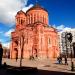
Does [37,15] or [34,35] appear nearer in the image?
[34,35]

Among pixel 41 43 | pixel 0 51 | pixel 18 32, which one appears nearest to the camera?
pixel 0 51

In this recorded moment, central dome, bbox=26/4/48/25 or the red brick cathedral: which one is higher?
central dome, bbox=26/4/48/25

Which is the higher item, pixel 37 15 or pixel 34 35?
pixel 37 15

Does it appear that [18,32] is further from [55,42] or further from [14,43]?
[55,42]

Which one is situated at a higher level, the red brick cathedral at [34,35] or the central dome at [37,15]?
the central dome at [37,15]

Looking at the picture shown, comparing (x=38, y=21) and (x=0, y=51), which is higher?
(x=38, y=21)

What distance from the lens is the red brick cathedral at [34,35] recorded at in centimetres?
5328

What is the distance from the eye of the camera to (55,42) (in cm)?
5831

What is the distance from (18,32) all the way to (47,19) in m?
10.9

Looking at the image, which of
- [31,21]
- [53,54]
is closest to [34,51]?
[53,54]

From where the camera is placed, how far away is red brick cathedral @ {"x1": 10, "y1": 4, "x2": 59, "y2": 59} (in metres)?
53.3

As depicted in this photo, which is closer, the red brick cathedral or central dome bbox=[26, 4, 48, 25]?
the red brick cathedral

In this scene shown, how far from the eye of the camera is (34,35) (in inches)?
2137

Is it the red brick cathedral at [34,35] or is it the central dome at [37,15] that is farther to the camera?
the central dome at [37,15]
